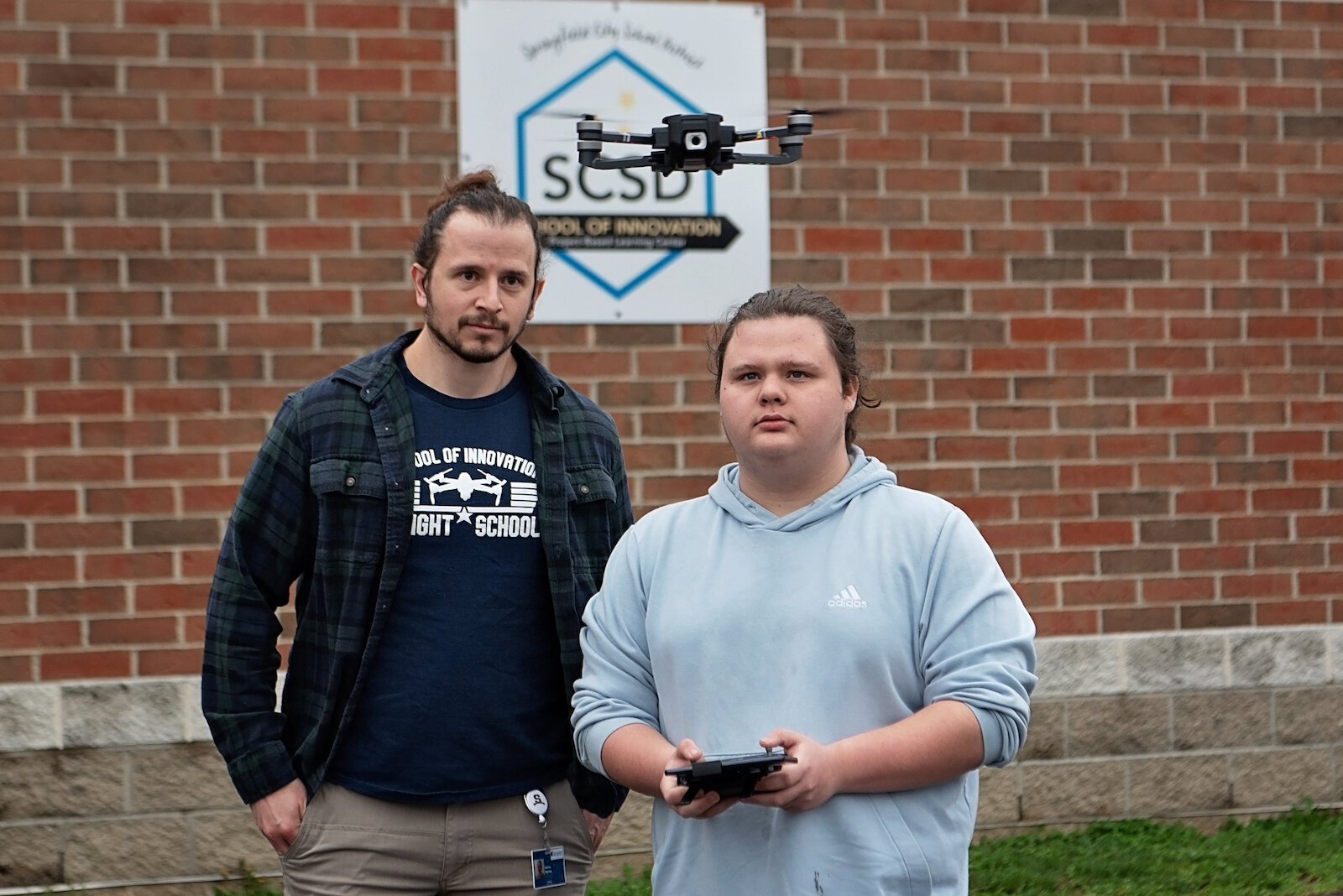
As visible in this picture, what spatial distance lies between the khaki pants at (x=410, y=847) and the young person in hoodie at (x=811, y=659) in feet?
2.01

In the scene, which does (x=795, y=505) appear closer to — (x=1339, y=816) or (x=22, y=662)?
(x=22, y=662)

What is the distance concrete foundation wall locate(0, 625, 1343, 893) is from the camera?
532 cm

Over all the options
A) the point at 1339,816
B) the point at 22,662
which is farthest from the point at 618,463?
the point at 1339,816

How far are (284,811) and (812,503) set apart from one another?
51.7 inches

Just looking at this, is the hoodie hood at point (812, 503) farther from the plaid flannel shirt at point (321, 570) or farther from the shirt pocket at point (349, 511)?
the shirt pocket at point (349, 511)

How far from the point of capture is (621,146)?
572 centimetres

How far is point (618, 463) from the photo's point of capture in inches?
139

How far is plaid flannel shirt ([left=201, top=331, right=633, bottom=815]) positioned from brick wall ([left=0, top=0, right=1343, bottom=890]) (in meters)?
2.42

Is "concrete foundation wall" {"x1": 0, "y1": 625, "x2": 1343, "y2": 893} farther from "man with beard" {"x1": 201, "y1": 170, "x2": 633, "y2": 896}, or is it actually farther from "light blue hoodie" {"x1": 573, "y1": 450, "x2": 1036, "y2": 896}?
"light blue hoodie" {"x1": 573, "y1": 450, "x2": 1036, "y2": 896}

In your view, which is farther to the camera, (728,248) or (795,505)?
(728,248)

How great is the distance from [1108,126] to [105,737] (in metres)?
4.41

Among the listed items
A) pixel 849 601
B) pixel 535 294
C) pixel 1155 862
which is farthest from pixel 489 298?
pixel 1155 862

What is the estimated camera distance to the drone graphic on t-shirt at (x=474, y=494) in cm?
314

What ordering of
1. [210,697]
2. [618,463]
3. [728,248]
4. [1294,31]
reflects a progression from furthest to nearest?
[1294,31], [728,248], [618,463], [210,697]
